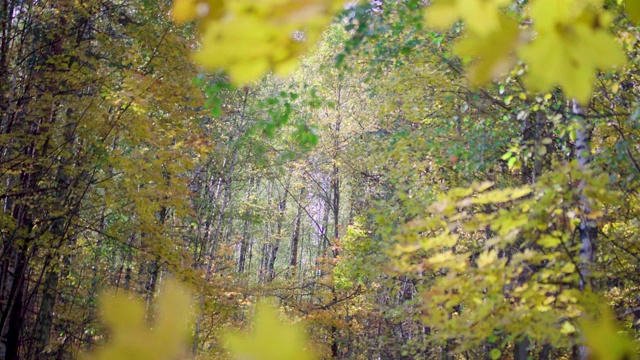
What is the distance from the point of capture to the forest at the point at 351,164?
1.87ft

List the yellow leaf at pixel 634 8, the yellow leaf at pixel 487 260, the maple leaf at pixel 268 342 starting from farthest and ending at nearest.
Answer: the yellow leaf at pixel 487 260, the yellow leaf at pixel 634 8, the maple leaf at pixel 268 342

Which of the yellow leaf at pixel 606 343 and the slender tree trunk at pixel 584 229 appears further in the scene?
the slender tree trunk at pixel 584 229

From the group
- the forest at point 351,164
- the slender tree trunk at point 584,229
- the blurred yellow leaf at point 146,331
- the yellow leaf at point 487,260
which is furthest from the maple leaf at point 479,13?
the slender tree trunk at point 584,229

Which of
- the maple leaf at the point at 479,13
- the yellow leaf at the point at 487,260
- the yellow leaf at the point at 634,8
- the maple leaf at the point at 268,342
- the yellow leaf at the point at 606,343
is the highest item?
the yellow leaf at the point at 487,260

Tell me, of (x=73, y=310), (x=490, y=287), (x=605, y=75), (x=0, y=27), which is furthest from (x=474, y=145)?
(x=73, y=310)

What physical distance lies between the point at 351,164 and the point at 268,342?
38.5 feet

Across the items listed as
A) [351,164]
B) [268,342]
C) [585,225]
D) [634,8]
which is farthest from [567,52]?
[351,164]

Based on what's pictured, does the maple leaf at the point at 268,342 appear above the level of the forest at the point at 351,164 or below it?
below

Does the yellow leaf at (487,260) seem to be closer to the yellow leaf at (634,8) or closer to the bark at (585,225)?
the bark at (585,225)

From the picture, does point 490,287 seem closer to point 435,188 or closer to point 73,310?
point 435,188

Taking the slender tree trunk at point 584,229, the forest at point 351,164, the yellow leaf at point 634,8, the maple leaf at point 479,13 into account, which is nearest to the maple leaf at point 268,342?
the forest at point 351,164

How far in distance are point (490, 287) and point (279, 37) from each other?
1935mm

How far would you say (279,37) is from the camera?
64 cm

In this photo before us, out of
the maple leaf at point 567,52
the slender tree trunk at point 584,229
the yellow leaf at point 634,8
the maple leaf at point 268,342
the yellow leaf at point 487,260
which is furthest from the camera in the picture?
the slender tree trunk at point 584,229
